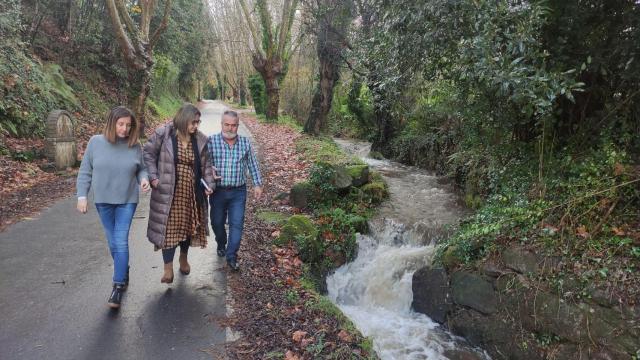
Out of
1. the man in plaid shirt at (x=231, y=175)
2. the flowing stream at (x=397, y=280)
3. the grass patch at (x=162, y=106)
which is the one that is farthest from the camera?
the grass patch at (x=162, y=106)

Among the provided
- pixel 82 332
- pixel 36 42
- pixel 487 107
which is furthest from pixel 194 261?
pixel 36 42

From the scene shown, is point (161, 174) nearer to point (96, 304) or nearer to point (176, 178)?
point (176, 178)

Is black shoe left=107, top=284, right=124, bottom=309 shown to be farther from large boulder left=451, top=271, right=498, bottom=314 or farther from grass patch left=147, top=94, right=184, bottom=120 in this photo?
grass patch left=147, top=94, right=184, bottom=120

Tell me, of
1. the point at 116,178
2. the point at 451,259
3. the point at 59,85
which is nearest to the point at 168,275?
the point at 116,178

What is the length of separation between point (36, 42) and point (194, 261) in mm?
15148

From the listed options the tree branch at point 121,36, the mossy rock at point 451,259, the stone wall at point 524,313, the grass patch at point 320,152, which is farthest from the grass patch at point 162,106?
the stone wall at point 524,313

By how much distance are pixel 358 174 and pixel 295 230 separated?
3.10 metres

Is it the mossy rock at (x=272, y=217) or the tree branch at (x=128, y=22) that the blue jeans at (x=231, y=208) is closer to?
the mossy rock at (x=272, y=217)

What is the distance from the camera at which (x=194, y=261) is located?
20.5 feet

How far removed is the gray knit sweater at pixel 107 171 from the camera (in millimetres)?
4633

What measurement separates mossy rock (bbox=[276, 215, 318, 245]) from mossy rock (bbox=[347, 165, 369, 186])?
2.48 meters

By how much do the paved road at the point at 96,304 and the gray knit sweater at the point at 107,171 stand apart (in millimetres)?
1233

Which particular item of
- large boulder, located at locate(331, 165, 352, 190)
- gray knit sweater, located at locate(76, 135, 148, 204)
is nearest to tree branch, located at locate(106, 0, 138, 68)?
large boulder, located at locate(331, 165, 352, 190)

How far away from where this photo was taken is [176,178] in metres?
5.04
